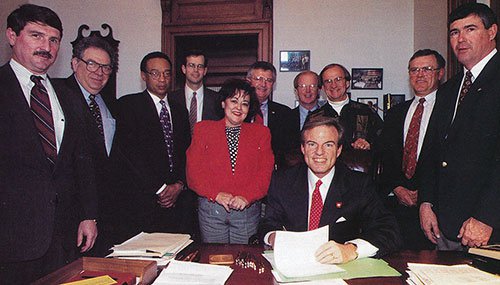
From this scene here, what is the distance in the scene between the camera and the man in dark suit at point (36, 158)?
1.84m

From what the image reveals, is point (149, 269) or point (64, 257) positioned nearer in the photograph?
point (149, 269)

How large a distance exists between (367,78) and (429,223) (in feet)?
9.43

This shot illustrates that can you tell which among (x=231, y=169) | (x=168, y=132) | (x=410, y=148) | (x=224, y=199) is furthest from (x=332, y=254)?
(x=168, y=132)

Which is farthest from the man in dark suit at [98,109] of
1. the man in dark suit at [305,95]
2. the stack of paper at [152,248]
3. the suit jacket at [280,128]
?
the man in dark suit at [305,95]

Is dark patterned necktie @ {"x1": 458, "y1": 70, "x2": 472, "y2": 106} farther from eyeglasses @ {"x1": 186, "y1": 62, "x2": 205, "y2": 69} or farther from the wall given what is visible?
the wall

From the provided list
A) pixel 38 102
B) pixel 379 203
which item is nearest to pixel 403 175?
pixel 379 203

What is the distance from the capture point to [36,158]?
6.21 feet

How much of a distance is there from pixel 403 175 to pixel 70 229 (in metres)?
2.09

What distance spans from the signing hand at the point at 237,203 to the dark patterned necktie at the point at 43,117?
1.02 metres

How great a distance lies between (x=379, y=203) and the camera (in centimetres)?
203

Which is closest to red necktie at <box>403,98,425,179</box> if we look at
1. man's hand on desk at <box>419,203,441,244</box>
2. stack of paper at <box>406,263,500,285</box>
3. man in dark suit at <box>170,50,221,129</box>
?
man's hand on desk at <box>419,203,441,244</box>

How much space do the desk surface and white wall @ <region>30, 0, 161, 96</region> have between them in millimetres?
3901

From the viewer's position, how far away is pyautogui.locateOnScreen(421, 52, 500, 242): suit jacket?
1.96 meters

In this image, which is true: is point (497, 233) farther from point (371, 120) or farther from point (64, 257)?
point (64, 257)
